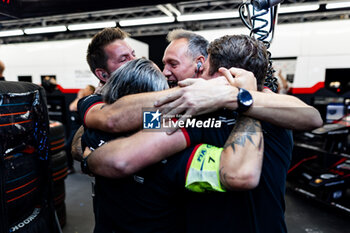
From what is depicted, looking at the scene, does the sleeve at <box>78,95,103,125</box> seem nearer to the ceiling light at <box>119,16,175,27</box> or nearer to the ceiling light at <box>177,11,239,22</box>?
the ceiling light at <box>177,11,239,22</box>

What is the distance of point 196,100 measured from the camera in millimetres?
830

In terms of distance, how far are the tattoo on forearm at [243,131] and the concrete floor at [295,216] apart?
2.61 m

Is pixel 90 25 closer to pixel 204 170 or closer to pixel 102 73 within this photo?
pixel 102 73

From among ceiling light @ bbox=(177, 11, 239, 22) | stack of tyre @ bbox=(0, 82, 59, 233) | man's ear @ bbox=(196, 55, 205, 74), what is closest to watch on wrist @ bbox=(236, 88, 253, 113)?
man's ear @ bbox=(196, 55, 205, 74)

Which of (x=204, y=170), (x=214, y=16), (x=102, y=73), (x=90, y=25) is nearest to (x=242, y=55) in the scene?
(x=204, y=170)

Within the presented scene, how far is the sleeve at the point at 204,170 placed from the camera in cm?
75

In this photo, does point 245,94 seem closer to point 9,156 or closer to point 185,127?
point 185,127

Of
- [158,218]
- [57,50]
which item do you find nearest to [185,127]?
[158,218]

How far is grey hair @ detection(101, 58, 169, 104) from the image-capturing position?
917mm

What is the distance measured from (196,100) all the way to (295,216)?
122 inches

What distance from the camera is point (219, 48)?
3.31ft

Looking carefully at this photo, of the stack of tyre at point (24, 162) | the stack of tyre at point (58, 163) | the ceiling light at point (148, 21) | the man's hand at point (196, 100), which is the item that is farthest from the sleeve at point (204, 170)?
the ceiling light at point (148, 21)

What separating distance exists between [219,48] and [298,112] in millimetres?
416

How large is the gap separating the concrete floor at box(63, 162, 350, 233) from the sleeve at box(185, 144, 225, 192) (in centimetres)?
257
